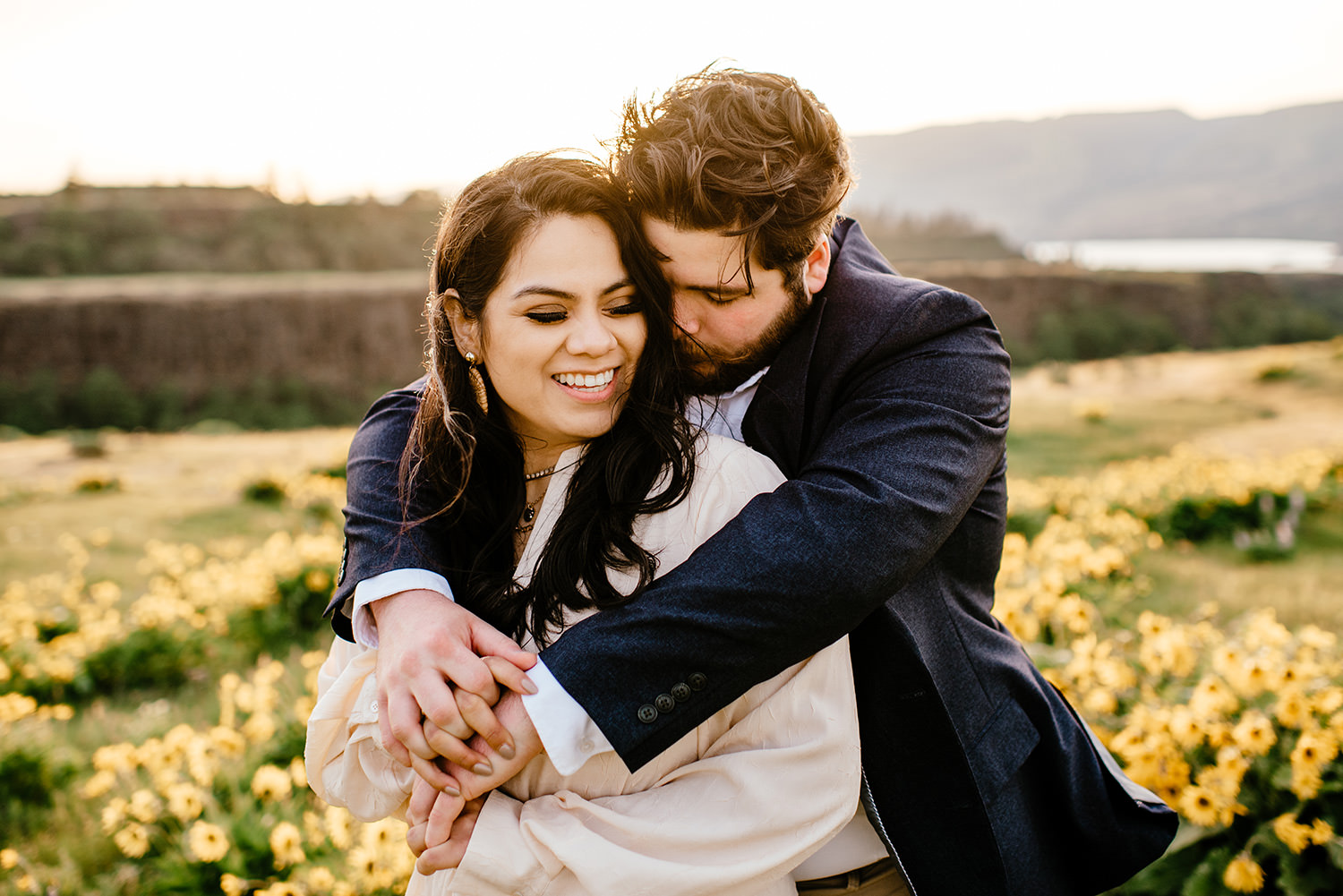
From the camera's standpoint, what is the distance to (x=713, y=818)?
1.51m

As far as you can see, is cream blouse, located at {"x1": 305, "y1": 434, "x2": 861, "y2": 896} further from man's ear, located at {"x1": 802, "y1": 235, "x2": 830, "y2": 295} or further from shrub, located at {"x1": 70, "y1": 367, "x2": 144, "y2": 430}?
shrub, located at {"x1": 70, "y1": 367, "x2": 144, "y2": 430}

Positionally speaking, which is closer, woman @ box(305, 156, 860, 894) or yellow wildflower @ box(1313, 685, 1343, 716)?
woman @ box(305, 156, 860, 894)

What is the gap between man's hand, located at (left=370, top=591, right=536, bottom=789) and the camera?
149 cm

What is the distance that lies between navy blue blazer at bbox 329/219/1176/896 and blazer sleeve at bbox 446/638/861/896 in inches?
2.9

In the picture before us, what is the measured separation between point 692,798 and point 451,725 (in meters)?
0.45

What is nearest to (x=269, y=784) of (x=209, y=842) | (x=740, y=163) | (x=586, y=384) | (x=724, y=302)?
(x=209, y=842)

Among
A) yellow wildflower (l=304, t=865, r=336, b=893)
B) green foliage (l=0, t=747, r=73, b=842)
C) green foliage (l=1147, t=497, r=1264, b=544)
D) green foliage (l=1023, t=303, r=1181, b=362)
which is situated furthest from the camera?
green foliage (l=1023, t=303, r=1181, b=362)

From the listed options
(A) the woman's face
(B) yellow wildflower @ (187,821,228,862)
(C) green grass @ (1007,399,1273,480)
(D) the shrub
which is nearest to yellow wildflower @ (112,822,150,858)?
(B) yellow wildflower @ (187,821,228,862)

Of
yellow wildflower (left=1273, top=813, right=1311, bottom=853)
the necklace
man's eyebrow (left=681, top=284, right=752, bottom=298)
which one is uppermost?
man's eyebrow (left=681, top=284, right=752, bottom=298)

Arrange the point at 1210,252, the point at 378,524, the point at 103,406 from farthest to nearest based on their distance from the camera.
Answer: the point at 1210,252
the point at 103,406
the point at 378,524

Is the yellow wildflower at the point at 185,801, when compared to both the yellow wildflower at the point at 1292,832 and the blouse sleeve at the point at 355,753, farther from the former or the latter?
the yellow wildflower at the point at 1292,832

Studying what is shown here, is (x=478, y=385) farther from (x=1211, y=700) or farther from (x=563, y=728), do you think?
(x=1211, y=700)

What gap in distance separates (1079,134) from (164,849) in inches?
7443

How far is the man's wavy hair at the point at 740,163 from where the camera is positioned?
1.91m
